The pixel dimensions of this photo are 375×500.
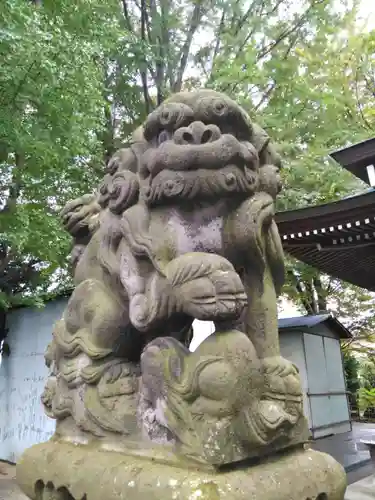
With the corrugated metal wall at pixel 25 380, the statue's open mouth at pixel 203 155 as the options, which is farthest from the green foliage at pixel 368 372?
the statue's open mouth at pixel 203 155

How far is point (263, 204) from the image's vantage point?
182cm

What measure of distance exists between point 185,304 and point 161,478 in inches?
22.0

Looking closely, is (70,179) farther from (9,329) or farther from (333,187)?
(333,187)

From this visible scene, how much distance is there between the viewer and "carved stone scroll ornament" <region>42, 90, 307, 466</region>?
5.08 ft

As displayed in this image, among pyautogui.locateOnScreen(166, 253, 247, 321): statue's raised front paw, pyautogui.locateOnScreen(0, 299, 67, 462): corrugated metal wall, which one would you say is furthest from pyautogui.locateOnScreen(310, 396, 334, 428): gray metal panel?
pyautogui.locateOnScreen(166, 253, 247, 321): statue's raised front paw

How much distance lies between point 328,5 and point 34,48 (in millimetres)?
6341

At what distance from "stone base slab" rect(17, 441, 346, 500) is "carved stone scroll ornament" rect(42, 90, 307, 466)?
0.20 ft

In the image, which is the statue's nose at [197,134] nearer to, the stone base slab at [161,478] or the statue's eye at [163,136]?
the statue's eye at [163,136]

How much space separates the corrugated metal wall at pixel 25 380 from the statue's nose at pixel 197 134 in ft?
18.0

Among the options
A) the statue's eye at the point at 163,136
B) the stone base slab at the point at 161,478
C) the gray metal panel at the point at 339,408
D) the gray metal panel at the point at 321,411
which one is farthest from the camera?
the gray metal panel at the point at 339,408

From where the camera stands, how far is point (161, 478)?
1464mm

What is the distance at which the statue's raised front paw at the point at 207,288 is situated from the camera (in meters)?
1.59

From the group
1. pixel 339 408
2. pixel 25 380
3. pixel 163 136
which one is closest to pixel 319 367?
pixel 339 408

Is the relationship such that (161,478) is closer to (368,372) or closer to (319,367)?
(319,367)
